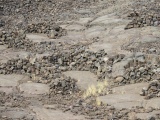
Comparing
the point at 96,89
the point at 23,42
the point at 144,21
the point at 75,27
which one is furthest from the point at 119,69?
the point at 75,27

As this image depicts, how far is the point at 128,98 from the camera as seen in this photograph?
6.80 m

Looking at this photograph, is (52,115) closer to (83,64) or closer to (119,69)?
(119,69)

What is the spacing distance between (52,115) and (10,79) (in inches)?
79.2

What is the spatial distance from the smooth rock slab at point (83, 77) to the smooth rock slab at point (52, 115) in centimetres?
130

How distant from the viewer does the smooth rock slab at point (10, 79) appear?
771 cm

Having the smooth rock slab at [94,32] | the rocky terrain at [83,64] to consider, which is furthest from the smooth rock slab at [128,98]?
the smooth rock slab at [94,32]

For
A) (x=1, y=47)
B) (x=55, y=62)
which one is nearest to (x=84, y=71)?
(x=55, y=62)

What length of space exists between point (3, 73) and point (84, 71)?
5.24ft

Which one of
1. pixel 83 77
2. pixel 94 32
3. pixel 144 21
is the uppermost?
pixel 144 21

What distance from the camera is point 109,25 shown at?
1137cm

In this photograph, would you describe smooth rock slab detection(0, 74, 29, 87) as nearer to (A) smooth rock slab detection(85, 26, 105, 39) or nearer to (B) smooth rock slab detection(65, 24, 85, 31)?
(A) smooth rock slab detection(85, 26, 105, 39)

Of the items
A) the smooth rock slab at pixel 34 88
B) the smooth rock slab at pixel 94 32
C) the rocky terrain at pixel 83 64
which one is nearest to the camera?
the rocky terrain at pixel 83 64

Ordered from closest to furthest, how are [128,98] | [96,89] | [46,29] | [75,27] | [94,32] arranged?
[128,98], [96,89], [94,32], [46,29], [75,27]

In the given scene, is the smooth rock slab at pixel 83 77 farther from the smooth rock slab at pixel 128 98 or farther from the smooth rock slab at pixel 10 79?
the smooth rock slab at pixel 10 79
